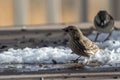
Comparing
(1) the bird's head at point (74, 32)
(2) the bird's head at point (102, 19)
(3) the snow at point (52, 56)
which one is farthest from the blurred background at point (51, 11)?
(3) the snow at point (52, 56)

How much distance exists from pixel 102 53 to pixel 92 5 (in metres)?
11.4

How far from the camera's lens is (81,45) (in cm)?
611

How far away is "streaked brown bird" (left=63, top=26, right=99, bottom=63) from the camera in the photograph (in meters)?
5.92

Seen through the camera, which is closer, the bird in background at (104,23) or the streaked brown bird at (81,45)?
the streaked brown bird at (81,45)

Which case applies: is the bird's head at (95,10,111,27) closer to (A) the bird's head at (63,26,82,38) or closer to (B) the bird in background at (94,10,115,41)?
(B) the bird in background at (94,10,115,41)

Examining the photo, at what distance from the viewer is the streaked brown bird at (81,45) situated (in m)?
5.92

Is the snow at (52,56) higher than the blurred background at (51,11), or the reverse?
the snow at (52,56)

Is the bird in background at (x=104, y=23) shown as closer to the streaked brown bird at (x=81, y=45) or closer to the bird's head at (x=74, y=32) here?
the bird's head at (x=74, y=32)

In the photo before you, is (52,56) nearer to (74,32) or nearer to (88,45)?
(88,45)

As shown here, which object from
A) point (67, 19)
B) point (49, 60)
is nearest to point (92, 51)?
point (49, 60)

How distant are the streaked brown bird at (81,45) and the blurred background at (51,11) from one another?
380 inches

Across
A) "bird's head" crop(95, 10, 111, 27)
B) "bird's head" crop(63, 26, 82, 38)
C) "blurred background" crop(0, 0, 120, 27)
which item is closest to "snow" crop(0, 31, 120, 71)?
"bird's head" crop(63, 26, 82, 38)

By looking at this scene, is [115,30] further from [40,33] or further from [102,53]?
[102,53]

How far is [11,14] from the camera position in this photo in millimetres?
16594
